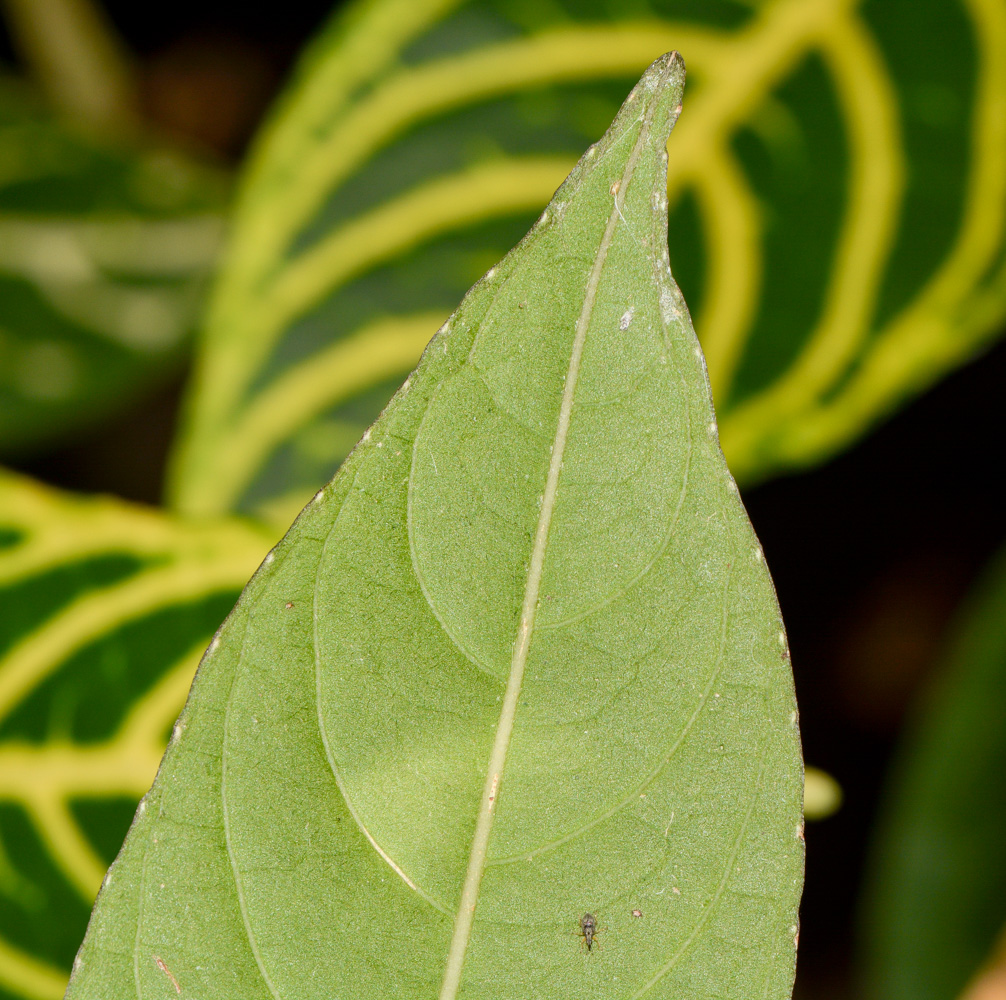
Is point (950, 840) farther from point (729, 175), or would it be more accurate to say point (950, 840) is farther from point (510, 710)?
point (510, 710)

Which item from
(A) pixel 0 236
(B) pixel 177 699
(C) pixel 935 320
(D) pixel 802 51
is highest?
(A) pixel 0 236

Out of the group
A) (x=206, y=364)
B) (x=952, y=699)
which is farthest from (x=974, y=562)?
(x=206, y=364)

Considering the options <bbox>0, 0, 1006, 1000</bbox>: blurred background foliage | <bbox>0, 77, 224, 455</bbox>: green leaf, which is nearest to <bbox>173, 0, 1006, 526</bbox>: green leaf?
<bbox>0, 0, 1006, 1000</bbox>: blurred background foliage

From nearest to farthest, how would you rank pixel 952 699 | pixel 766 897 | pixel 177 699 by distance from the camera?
pixel 766 897
pixel 177 699
pixel 952 699

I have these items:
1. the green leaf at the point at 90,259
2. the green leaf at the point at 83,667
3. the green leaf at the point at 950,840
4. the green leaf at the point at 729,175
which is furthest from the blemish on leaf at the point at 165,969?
the green leaf at the point at 90,259

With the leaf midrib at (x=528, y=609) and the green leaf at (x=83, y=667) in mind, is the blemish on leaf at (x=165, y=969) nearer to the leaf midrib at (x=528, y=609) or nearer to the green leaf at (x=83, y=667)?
the leaf midrib at (x=528, y=609)

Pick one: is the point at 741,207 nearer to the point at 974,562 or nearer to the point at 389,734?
the point at 389,734

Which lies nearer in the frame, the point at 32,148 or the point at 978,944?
the point at 978,944

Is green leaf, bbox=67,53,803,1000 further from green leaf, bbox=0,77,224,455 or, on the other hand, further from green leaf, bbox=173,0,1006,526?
green leaf, bbox=0,77,224,455
